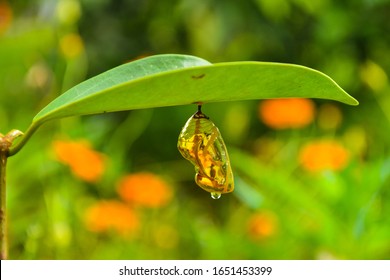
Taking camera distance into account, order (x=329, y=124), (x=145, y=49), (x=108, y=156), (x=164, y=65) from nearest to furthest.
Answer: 1. (x=164, y=65)
2. (x=108, y=156)
3. (x=329, y=124)
4. (x=145, y=49)

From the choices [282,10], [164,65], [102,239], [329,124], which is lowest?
[164,65]

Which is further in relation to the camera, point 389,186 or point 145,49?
point 145,49

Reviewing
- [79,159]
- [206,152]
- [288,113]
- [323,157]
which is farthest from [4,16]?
[206,152]

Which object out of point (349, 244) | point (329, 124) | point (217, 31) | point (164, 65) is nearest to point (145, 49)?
point (217, 31)

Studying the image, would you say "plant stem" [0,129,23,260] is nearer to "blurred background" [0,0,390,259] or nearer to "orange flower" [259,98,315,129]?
"blurred background" [0,0,390,259]

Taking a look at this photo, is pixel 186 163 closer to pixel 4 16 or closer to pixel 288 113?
pixel 288 113

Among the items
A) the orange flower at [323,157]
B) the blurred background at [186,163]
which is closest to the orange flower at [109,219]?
the blurred background at [186,163]

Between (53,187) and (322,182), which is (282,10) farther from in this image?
(53,187)

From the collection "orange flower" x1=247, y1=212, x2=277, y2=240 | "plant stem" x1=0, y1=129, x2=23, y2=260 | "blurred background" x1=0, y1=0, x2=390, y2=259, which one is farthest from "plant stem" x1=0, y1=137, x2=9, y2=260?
"orange flower" x1=247, y1=212, x2=277, y2=240
